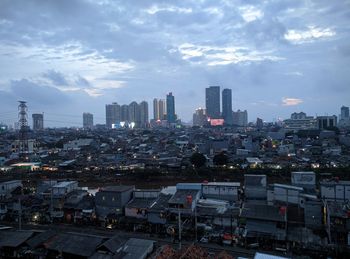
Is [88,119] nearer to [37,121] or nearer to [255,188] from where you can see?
[37,121]

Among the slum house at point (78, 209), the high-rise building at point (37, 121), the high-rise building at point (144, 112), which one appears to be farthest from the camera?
the high-rise building at point (144, 112)

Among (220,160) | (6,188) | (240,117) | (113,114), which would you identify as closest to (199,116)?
(240,117)

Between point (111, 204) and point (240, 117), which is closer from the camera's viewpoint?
point (111, 204)

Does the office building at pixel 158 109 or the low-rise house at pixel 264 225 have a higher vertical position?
the office building at pixel 158 109

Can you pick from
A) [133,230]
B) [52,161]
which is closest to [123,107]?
[52,161]

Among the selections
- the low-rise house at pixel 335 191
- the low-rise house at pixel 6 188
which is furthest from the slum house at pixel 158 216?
the low-rise house at pixel 6 188

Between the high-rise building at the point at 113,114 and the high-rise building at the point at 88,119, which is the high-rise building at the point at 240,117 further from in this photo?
the high-rise building at the point at 88,119

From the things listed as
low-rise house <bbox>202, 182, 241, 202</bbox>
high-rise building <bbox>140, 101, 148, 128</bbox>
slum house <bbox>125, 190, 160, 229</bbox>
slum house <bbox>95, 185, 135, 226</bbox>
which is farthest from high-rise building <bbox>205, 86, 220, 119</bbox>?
slum house <bbox>95, 185, 135, 226</bbox>
